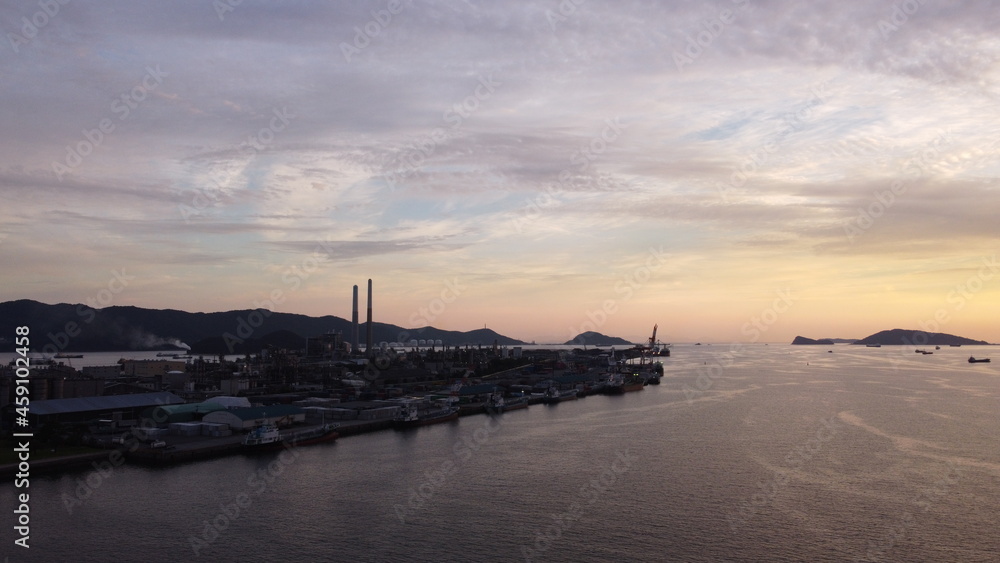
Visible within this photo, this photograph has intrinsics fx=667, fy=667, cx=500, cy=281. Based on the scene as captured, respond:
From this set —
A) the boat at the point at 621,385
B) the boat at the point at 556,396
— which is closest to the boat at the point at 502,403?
the boat at the point at 556,396

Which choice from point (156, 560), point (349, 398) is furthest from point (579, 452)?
point (349, 398)

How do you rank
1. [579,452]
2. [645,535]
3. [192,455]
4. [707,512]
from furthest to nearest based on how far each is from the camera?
1. [579,452]
2. [192,455]
3. [707,512]
4. [645,535]

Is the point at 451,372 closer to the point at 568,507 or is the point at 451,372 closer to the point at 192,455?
the point at 192,455

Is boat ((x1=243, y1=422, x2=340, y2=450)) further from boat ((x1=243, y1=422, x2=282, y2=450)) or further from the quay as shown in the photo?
the quay

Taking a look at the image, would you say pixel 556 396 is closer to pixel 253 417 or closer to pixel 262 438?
pixel 253 417

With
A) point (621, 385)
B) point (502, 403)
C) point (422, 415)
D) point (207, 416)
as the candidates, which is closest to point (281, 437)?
point (207, 416)
